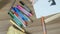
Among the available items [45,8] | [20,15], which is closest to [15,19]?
[20,15]

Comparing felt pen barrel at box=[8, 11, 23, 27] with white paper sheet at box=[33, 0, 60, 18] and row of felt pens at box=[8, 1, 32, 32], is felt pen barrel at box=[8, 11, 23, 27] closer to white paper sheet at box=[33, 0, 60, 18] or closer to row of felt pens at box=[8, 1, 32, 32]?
row of felt pens at box=[8, 1, 32, 32]

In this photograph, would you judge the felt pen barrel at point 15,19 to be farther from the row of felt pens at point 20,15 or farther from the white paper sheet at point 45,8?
the white paper sheet at point 45,8

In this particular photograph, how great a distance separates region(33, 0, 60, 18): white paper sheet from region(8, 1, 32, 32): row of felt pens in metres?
0.05

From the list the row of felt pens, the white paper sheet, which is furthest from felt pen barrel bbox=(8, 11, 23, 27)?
the white paper sheet

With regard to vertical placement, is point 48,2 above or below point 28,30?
above

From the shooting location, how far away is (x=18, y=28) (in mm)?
869

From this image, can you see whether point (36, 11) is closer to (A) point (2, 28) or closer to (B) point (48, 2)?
(B) point (48, 2)

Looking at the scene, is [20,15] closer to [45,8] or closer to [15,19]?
[15,19]

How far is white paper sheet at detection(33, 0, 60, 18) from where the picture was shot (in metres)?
0.92

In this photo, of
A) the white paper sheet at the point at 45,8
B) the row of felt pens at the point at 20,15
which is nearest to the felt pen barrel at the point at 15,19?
the row of felt pens at the point at 20,15

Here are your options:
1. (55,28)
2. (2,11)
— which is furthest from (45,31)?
(2,11)

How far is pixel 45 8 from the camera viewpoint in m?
0.93

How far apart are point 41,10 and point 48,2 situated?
0.06 metres

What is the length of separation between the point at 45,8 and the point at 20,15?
15cm
